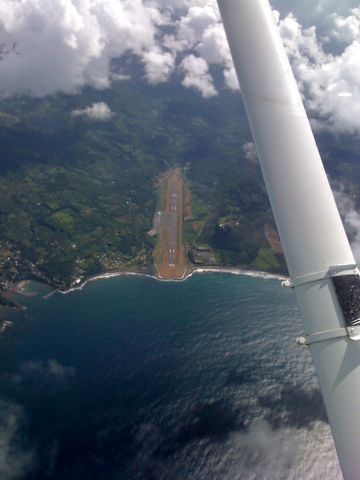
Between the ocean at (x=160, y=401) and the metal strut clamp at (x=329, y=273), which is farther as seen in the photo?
the ocean at (x=160, y=401)

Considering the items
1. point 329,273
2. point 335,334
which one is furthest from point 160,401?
point 329,273

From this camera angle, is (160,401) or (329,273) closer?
(329,273)

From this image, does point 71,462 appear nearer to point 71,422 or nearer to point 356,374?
point 71,422

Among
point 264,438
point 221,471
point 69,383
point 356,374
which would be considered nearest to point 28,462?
point 69,383

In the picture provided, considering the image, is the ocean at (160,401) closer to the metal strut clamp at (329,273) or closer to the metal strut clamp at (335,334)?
the metal strut clamp at (335,334)

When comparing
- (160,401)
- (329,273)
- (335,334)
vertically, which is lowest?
(160,401)

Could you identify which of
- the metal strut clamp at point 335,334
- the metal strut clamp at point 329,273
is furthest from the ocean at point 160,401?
the metal strut clamp at point 329,273

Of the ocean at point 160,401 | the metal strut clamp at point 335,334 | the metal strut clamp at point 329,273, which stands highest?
the metal strut clamp at point 329,273

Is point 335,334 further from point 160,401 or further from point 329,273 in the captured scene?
point 160,401

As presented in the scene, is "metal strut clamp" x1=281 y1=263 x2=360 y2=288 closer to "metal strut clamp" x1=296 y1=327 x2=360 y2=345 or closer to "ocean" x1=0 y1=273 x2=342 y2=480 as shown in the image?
"metal strut clamp" x1=296 y1=327 x2=360 y2=345
